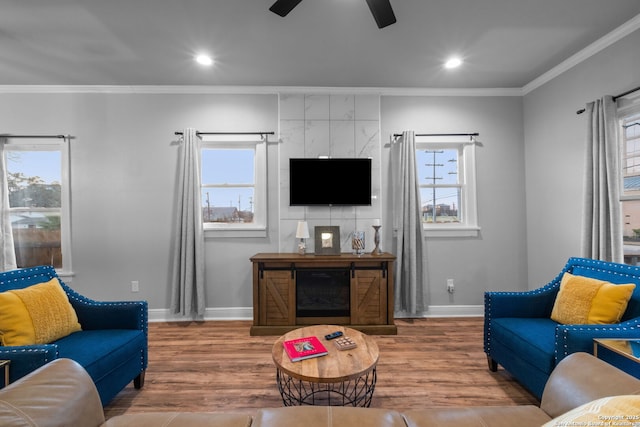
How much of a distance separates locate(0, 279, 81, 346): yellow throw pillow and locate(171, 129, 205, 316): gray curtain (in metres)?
1.34

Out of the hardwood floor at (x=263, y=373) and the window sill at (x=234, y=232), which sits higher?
the window sill at (x=234, y=232)

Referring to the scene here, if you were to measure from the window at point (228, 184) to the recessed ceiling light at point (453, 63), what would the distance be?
238cm

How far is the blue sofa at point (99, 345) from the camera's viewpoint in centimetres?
147

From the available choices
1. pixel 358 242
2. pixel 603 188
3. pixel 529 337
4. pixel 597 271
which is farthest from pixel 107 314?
pixel 603 188

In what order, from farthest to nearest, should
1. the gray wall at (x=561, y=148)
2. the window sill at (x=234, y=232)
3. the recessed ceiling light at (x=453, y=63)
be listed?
the window sill at (x=234, y=232) → the recessed ceiling light at (x=453, y=63) → the gray wall at (x=561, y=148)

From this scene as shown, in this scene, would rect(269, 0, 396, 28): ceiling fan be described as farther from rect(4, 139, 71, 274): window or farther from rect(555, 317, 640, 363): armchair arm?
rect(4, 139, 71, 274): window

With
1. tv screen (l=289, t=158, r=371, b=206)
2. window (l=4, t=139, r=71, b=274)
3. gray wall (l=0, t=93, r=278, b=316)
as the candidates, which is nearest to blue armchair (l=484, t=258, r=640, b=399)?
tv screen (l=289, t=158, r=371, b=206)

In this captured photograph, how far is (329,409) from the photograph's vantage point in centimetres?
121

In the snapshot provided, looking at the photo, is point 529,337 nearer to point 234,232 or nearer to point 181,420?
point 181,420

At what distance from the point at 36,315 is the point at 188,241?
5.32ft

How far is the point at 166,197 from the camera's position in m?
3.56

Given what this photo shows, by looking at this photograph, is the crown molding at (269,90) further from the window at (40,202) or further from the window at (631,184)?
the window at (631,184)

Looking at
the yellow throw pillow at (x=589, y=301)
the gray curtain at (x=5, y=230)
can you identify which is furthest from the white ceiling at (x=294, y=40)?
the yellow throw pillow at (x=589, y=301)

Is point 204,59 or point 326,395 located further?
point 204,59
